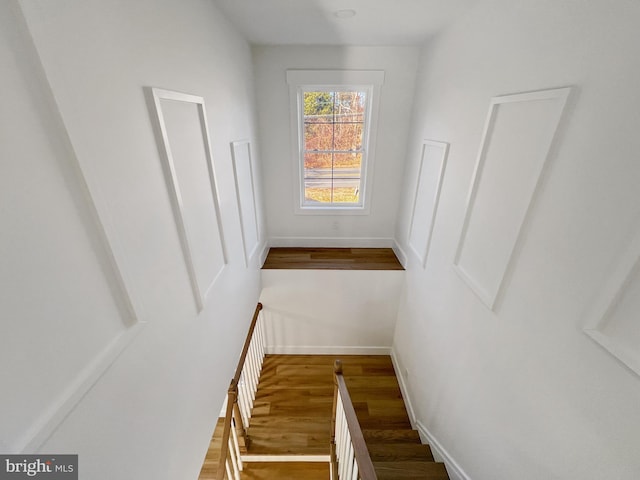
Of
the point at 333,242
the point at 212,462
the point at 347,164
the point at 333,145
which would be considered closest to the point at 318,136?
the point at 333,145

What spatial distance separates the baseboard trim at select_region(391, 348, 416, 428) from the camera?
258 centimetres

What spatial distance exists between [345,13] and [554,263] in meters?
2.07

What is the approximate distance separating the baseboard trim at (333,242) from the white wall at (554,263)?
5.56 feet

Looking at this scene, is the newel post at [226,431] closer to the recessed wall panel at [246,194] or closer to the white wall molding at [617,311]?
the recessed wall panel at [246,194]

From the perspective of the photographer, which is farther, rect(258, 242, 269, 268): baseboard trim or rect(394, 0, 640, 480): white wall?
rect(258, 242, 269, 268): baseboard trim

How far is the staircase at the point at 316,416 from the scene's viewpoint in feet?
7.54

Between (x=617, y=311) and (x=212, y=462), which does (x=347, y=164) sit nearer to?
(x=617, y=311)

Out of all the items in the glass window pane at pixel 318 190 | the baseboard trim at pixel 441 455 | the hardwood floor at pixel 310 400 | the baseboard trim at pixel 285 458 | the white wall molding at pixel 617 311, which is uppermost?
the white wall molding at pixel 617 311

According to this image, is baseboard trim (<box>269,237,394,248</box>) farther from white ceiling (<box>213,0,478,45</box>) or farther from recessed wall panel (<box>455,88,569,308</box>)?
white ceiling (<box>213,0,478,45</box>)

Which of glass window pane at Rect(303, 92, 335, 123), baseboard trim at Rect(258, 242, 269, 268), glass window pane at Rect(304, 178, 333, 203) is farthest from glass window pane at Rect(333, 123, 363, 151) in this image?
baseboard trim at Rect(258, 242, 269, 268)

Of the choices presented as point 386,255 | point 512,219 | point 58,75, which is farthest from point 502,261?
point 386,255

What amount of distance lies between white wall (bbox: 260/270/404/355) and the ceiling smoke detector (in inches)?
91.0

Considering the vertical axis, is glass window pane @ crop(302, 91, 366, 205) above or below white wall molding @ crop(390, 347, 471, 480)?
above

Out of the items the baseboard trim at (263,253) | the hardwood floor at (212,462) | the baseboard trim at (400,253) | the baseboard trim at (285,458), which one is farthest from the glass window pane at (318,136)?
the hardwood floor at (212,462)
